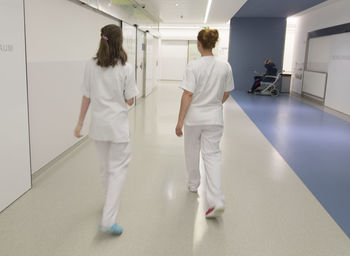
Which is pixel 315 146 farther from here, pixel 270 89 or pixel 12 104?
pixel 270 89

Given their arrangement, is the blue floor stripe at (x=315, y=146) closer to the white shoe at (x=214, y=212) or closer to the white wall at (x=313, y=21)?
the white shoe at (x=214, y=212)

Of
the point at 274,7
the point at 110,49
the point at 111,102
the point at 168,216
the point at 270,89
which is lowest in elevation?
the point at 168,216

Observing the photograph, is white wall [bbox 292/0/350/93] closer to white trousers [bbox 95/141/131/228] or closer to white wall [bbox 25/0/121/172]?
white wall [bbox 25/0/121/172]

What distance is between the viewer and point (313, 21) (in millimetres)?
12148

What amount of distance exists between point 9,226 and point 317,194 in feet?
9.94

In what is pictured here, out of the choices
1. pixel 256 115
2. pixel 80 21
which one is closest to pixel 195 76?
pixel 80 21

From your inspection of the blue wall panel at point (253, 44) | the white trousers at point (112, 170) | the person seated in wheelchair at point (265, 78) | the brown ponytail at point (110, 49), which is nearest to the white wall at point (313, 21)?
the blue wall panel at point (253, 44)

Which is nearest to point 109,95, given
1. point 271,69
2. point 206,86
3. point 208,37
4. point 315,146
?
point 206,86

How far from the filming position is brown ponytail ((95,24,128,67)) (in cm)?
235

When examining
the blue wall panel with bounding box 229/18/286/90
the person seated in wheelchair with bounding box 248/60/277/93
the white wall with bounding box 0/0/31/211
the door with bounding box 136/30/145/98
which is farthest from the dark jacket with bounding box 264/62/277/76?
the white wall with bounding box 0/0/31/211

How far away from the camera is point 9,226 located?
2689 mm

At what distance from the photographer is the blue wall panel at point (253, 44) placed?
14.2 m

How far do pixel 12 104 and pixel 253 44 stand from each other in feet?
42.4

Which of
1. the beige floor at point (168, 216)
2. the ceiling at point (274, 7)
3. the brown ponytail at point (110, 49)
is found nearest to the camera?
the brown ponytail at point (110, 49)
